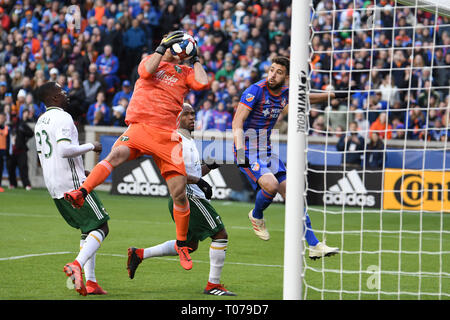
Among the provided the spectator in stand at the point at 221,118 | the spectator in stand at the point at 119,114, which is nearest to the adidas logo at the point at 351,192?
the spectator in stand at the point at 221,118

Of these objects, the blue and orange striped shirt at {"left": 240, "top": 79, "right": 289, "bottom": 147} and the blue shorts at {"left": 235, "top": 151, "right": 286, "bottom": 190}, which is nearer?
the blue and orange striped shirt at {"left": 240, "top": 79, "right": 289, "bottom": 147}

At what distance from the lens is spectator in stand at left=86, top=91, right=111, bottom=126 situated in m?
19.0

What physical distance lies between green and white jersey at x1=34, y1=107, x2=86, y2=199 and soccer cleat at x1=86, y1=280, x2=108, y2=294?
0.86 meters

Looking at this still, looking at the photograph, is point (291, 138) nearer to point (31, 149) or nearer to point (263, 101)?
point (263, 101)

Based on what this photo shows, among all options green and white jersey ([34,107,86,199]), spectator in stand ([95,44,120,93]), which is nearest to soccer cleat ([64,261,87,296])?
green and white jersey ([34,107,86,199])

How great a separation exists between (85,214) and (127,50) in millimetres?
14663

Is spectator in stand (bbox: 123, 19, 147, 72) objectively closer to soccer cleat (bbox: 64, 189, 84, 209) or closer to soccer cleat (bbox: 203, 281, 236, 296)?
soccer cleat (bbox: 203, 281, 236, 296)

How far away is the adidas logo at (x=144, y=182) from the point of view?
1716 centimetres

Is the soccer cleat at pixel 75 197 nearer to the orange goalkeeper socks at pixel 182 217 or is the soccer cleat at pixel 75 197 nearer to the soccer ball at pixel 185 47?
the orange goalkeeper socks at pixel 182 217

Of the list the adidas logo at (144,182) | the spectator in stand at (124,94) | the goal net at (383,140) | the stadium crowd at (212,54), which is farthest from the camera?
the spectator in stand at (124,94)

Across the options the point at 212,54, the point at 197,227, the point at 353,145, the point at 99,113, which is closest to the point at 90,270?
the point at 197,227

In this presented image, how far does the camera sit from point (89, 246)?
6.61 meters

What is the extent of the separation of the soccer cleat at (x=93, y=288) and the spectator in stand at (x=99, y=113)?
41.2 feet

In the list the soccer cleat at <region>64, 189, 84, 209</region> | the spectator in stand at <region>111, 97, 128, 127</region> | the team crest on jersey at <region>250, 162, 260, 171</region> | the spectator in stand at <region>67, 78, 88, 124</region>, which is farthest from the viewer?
the spectator in stand at <region>67, 78, 88, 124</region>
